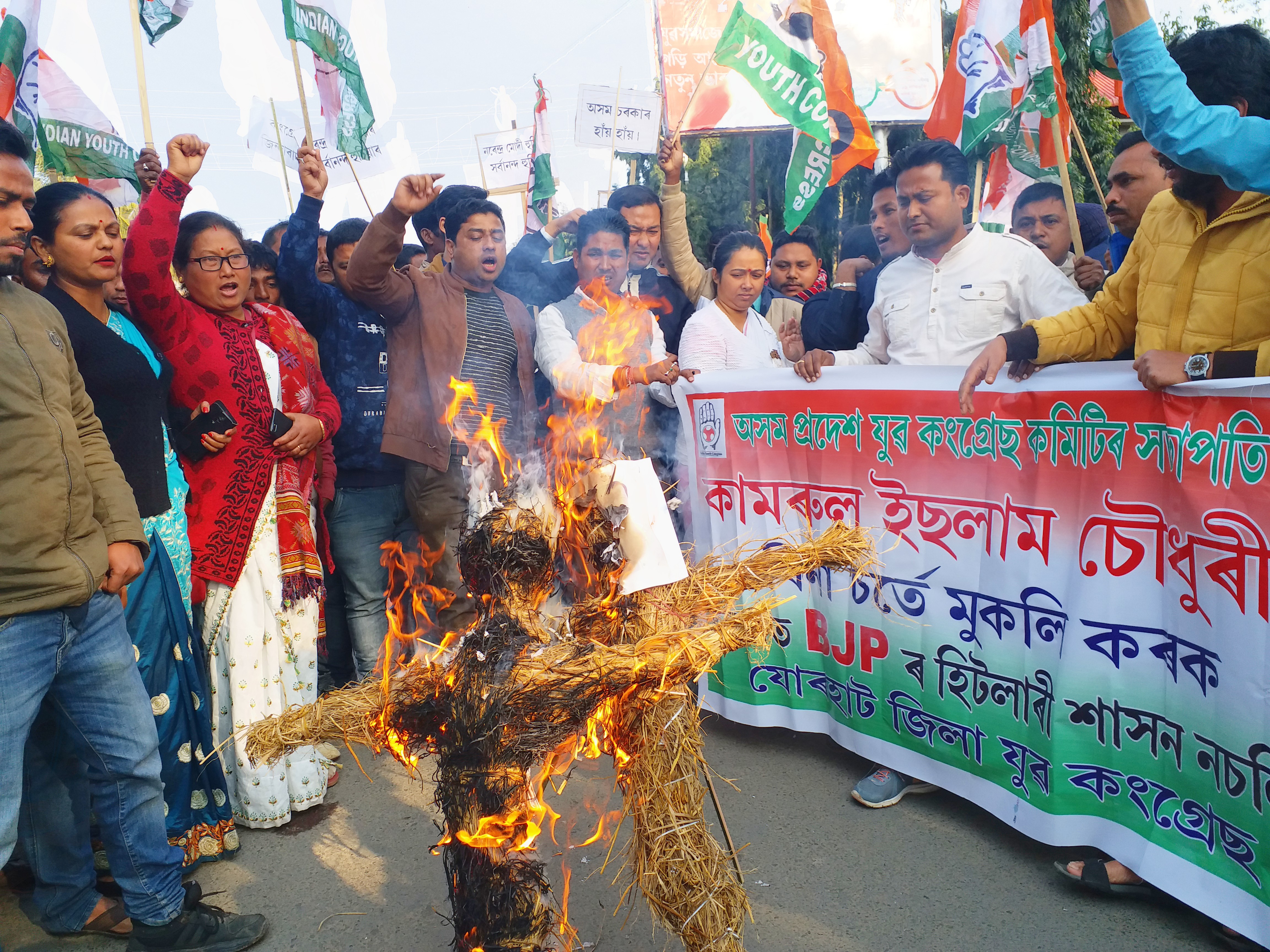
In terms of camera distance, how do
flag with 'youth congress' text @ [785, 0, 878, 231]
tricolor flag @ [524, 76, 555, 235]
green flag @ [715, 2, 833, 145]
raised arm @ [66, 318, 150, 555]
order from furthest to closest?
tricolor flag @ [524, 76, 555, 235]
flag with 'youth congress' text @ [785, 0, 878, 231]
green flag @ [715, 2, 833, 145]
raised arm @ [66, 318, 150, 555]

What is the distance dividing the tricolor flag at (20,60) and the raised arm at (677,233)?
336 cm

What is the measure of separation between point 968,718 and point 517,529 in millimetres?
2178

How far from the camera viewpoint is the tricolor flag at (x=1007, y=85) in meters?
4.51

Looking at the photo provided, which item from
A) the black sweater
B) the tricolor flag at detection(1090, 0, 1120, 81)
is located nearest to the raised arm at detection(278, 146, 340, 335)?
the black sweater

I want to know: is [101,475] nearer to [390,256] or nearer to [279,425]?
[279,425]

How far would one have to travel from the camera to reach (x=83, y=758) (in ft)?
9.07

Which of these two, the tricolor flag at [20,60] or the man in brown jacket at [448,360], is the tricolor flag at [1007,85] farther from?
the tricolor flag at [20,60]

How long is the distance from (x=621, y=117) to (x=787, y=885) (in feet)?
22.7

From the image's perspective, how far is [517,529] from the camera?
220cm

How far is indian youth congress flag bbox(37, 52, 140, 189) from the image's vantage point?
4.55 meters

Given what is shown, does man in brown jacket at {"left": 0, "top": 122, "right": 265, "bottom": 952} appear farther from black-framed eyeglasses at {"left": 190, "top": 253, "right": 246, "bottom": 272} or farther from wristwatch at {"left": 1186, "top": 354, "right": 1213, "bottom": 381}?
wristwatch at {"left": 1186, "top": 354, "right": 1213, "bottom": 381}

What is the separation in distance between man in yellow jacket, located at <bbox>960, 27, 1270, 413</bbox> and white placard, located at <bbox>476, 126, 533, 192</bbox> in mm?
7755

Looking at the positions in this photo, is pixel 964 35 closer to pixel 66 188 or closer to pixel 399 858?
pixel 66 188

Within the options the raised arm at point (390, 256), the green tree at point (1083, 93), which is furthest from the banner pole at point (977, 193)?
the green tree at point (1083, 93)
